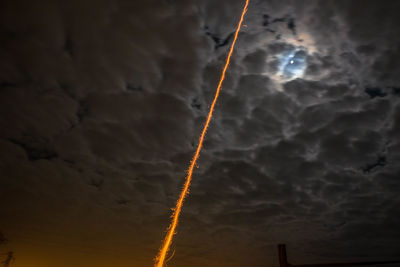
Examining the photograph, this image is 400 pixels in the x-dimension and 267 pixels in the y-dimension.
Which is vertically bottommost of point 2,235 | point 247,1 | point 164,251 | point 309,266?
point 309,266

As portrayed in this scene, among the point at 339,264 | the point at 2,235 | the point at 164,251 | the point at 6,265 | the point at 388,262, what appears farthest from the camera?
the point at 6,265

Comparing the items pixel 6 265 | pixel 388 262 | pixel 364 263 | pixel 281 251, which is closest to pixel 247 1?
pixel 281 251

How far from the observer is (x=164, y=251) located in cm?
937

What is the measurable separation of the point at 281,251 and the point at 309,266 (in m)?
0.72

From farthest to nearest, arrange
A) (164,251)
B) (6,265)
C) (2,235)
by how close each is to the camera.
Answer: (6,265), (2,235), (164,251)

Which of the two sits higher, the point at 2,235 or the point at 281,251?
the point at 2,235

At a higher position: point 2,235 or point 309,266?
point 2,235

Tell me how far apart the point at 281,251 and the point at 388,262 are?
122 inches

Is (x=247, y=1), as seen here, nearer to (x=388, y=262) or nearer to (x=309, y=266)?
(x=309, y=266)

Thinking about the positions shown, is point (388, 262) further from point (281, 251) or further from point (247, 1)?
point (247, 1)

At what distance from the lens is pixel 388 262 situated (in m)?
6.23

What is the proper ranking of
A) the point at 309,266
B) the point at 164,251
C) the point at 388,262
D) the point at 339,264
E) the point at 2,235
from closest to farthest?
the point at 339,264 → the point at 309,266 → the point at 388,262 → the point at 164,251 → the point at 2,235

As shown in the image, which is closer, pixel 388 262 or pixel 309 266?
pixel 309 266

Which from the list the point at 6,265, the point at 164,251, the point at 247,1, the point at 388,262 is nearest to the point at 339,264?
the point at 388,262
